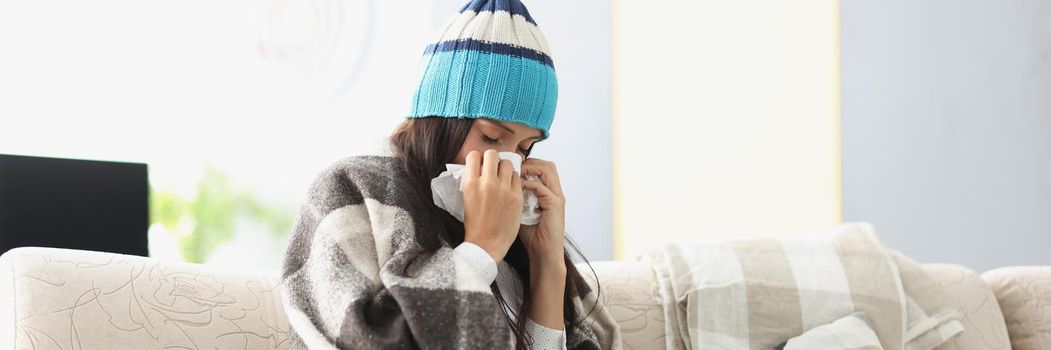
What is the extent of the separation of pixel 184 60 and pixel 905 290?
3020mm

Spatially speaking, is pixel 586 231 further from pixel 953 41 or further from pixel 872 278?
pixel 872 278

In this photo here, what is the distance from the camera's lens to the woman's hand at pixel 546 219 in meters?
1.33

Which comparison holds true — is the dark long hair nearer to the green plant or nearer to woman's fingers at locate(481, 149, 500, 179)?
woman's fingers at locate(481, 149, 500, 179)

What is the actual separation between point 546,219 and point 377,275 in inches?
12.3

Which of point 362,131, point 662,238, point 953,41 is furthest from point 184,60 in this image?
point 953,41

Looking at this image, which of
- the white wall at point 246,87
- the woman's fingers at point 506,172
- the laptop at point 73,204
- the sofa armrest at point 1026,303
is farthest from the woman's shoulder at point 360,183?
the white wall at point 246,87

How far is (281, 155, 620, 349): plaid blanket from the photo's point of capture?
1033 mm

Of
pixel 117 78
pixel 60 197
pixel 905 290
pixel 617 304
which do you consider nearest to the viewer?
pixel 60 197

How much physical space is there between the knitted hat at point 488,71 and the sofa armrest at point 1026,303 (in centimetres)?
117

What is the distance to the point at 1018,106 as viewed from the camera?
245cm

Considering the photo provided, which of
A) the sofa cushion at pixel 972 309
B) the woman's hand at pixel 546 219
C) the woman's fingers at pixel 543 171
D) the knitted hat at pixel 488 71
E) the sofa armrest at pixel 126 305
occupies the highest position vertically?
the knitted hat at pixel 488 71

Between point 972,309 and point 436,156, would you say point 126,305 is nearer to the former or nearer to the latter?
point 436,156

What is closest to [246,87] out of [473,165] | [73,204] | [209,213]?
[209,213]

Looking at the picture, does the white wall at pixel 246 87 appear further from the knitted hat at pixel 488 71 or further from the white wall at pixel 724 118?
the knitted hat at pixel 488 71
